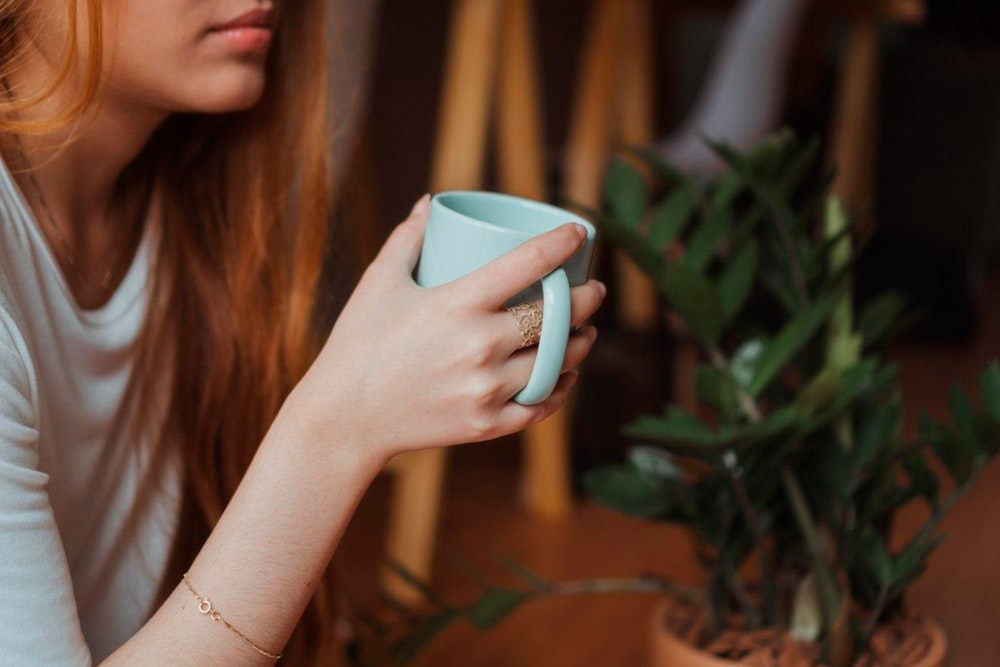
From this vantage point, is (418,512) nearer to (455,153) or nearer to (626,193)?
(455,153)

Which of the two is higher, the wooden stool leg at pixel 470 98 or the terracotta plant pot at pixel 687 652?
the wooden stool leg at pixel 470 98

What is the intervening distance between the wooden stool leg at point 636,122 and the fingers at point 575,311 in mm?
1274

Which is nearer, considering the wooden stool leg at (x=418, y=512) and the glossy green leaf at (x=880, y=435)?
the glossy green leaf at (x=880, y=435)

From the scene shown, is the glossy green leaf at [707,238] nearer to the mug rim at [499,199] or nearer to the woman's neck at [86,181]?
the mug rim at [499,199]

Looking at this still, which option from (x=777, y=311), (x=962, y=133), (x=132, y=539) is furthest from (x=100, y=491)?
(x=962, y=133)

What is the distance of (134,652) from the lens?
606mm

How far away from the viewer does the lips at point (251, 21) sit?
0.69 metres

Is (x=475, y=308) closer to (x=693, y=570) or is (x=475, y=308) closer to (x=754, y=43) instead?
(x=693, y=570)

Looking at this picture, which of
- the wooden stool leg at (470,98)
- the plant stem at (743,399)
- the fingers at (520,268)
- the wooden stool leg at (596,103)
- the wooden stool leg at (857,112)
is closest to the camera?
the fingers at (520,268)

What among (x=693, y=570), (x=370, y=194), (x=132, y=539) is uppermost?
(x=370, y=194)

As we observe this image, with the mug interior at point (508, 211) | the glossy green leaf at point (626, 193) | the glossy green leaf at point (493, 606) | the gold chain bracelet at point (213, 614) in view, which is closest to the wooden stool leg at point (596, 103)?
the glossy green leaf at point (626, 193)

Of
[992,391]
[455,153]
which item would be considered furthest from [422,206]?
[455,153]

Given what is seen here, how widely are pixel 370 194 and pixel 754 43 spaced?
68cm

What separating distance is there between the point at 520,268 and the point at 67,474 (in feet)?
1.27
